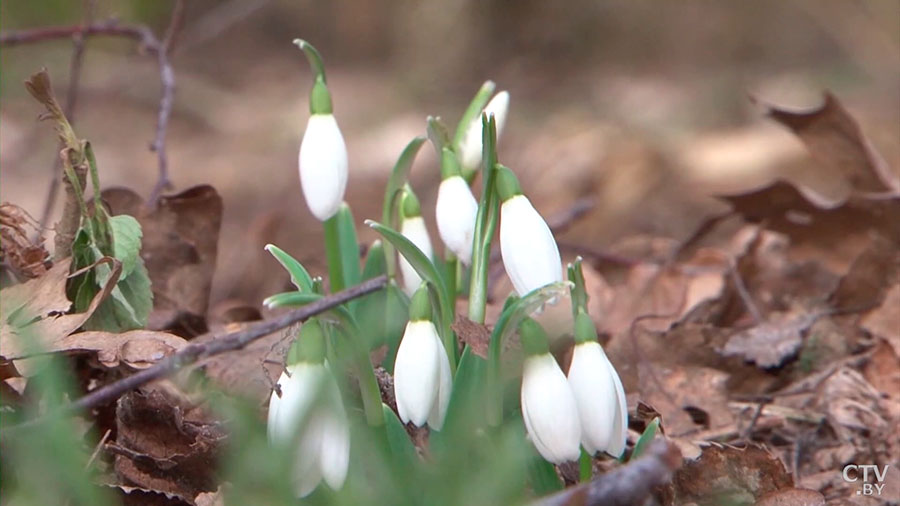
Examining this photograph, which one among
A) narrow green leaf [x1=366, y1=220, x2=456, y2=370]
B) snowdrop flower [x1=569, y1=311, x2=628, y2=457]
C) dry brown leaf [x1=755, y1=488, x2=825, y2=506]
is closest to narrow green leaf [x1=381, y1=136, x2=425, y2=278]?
narrow green leaf [x1=366, y1=220, x2=456, y2=370]

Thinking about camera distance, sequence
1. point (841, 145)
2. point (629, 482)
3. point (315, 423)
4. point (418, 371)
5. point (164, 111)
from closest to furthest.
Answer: point (629, 482) → point (315, 423) → point (418, 371) → point (164, 111) → point (841, 145)

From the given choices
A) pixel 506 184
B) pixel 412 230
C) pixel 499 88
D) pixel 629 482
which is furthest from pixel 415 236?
pixel 499 88

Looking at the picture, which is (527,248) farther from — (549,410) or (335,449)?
(335,449)

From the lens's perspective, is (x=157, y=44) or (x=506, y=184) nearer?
(x=506, y=184)

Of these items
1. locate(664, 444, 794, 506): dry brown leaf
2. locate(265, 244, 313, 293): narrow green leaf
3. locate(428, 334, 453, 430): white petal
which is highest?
locate(265, 244, 313, 293): narrow green leaf

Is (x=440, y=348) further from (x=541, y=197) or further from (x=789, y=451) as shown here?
(x=541, y=197)

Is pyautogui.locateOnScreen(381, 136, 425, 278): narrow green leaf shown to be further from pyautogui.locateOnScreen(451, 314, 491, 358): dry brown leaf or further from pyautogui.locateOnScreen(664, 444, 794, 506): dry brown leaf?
pyautogui.locateOnScreen(664, 444, 794, 506): dry brown leaf

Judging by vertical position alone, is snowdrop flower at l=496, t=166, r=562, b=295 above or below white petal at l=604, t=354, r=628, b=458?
above
